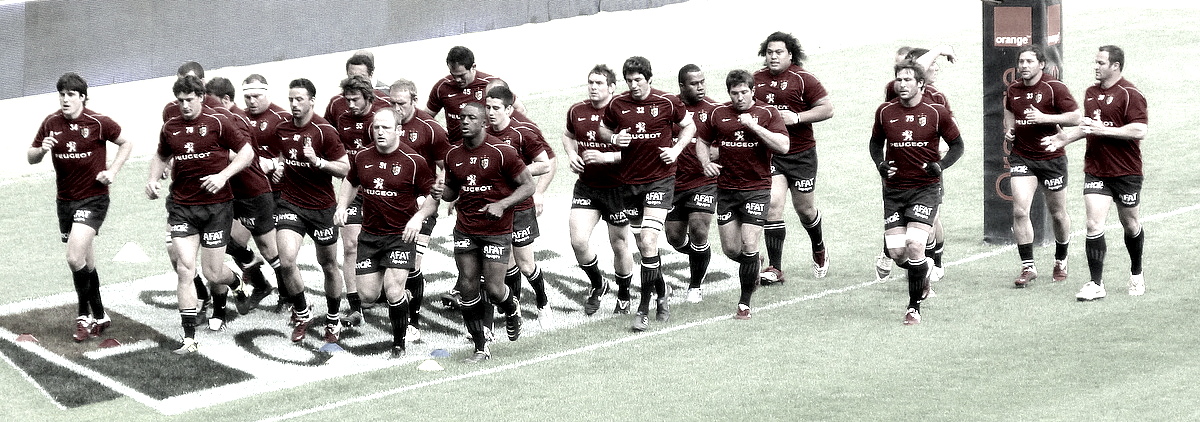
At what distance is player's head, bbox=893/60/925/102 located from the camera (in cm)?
1229

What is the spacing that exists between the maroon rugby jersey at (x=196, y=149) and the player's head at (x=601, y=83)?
2.84 metres

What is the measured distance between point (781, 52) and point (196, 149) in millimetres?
5250

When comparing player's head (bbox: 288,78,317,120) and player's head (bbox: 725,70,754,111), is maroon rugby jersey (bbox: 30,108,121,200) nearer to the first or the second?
player's head (bbox: 288,78,317,120)

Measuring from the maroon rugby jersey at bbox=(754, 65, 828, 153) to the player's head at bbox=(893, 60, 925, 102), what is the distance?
157 centimetres

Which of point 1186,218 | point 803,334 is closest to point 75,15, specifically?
point 803,334

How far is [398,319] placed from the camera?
38.6 feet

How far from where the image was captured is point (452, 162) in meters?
11.4

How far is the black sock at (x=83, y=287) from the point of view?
41.1 ft

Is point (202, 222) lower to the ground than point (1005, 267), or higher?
higher

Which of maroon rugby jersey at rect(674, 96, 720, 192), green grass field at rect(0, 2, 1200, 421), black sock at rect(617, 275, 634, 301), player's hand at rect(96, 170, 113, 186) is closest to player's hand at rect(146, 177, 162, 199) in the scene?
player's hand at rect(96, 170, 113, 186)

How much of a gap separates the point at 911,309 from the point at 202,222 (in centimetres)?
568

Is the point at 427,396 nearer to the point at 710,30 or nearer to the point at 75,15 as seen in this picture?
the point at 75,15

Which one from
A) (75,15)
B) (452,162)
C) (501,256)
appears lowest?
(501,256)

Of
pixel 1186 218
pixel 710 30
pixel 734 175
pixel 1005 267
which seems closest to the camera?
pixel 734 175
